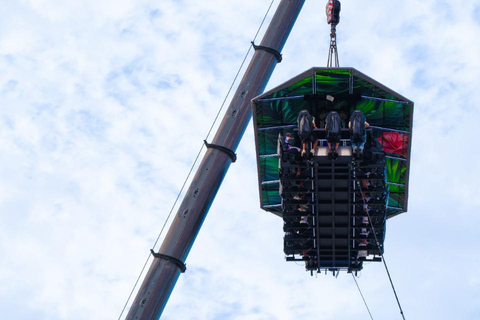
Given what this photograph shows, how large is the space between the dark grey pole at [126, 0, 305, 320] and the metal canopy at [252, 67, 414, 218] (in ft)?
4.37

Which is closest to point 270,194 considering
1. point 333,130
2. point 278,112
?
point 278,112

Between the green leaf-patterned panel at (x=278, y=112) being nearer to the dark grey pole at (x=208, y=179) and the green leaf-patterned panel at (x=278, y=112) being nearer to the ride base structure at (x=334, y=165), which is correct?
the ride base structure at (x=334, y=165)

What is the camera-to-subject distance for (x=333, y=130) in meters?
40.5

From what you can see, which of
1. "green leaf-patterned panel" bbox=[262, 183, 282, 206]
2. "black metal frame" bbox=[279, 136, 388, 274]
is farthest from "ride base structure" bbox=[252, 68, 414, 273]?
"green leaf-patterned panel" bbox=[262, 183, 282, 206]

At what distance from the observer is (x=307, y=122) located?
40.8 metres

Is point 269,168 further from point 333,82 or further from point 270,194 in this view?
point 333,82

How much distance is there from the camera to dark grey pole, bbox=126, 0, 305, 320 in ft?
133

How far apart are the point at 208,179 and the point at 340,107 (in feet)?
21.2

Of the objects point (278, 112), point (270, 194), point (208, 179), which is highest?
point (278, 112)

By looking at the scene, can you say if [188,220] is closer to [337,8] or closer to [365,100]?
[365,100]

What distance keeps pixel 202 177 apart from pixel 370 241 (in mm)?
7697

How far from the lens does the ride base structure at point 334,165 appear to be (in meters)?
42.0

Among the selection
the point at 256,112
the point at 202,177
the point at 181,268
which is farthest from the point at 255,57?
the point at 181,268

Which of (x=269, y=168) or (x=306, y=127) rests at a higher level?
(x=269, y=168)
